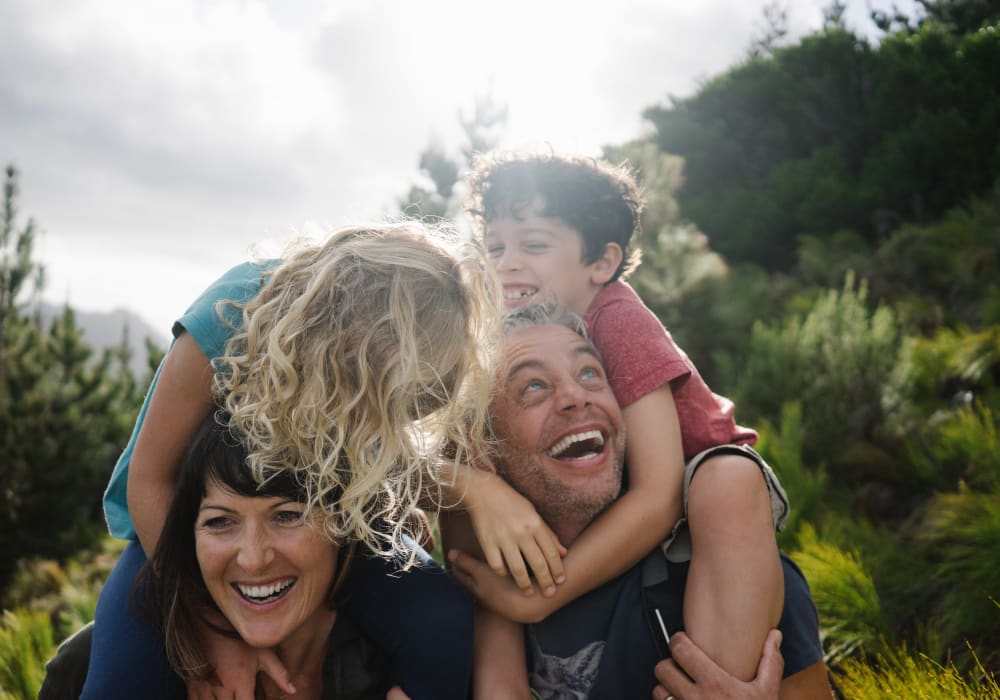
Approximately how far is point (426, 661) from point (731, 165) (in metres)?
14.2

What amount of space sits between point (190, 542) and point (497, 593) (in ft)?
2.62

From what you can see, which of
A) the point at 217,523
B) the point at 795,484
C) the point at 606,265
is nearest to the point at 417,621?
the point at 217,523

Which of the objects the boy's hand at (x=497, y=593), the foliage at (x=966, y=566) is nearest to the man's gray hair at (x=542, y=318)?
the boy's hand at (x=497, y=593)

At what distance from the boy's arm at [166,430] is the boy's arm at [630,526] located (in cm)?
81

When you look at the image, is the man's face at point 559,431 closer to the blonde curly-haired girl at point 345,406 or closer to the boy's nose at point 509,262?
the blonde curly-haired girl at point 345,406

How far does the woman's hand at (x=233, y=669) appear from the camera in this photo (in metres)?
1.83

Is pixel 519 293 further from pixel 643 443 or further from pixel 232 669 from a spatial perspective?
pixel 232 669

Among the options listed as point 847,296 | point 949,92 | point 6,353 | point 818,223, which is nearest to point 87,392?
point 6,353

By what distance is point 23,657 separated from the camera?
3.79m

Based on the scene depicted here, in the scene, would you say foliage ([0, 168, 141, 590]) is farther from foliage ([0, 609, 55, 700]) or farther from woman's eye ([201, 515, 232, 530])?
woman's eye ([201, 515, 232, 530])

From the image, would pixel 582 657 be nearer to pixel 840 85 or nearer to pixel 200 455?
pixel 200 455

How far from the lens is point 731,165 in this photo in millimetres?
14484

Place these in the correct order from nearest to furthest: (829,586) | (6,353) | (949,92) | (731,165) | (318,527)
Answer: (318,527) → (829,586) → (6,353) → (949,92) → (731,165)

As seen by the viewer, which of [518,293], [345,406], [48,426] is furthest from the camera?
[48,426]
